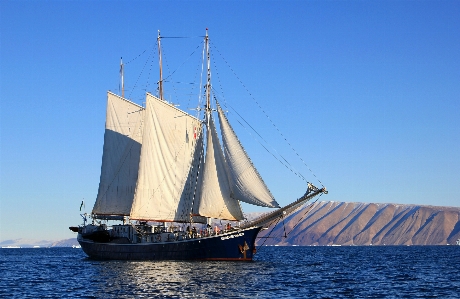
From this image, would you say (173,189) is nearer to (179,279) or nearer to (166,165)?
(166,165)

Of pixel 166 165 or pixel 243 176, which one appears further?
pixel 166 165

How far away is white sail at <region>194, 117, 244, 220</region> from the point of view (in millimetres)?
80938

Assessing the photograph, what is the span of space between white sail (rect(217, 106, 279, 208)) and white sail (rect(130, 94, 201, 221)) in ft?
30.5

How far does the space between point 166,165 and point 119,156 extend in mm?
13746

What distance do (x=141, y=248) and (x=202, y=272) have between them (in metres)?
21.7

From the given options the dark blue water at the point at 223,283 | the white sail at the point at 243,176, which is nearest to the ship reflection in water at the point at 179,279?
the dark blue water at the point at 223,283

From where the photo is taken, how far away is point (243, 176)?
7794 cm

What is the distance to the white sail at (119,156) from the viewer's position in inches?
3863

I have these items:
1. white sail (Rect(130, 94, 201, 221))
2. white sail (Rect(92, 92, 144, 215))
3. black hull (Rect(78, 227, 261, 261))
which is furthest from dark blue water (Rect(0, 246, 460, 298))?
white sail (Rect(92, 92, 144, 215))

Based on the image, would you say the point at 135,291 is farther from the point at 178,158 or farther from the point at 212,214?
the point at 178,158

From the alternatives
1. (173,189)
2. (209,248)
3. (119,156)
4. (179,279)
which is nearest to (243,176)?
(209,248)

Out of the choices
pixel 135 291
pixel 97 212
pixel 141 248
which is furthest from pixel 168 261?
pixel 135 291

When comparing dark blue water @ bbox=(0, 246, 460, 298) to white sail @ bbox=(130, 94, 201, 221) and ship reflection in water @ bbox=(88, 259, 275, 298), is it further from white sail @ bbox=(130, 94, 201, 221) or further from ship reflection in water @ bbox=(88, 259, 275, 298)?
white sail @ bbox=(130, 94, 201, 221)

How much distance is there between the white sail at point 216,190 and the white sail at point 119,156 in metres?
18.0
